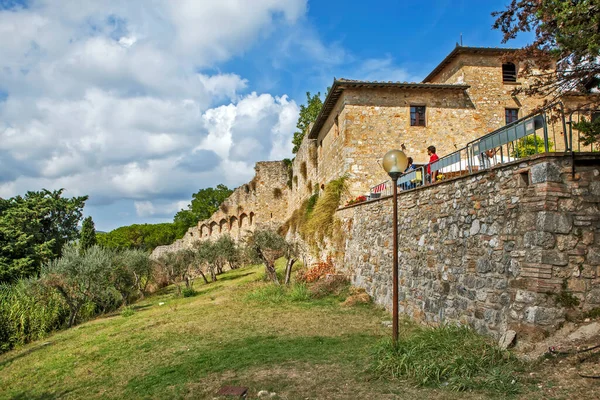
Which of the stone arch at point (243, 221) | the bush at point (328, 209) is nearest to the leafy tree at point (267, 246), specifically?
the bush at point (328, 209)

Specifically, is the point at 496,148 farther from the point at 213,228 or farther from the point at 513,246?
the point at 213,228

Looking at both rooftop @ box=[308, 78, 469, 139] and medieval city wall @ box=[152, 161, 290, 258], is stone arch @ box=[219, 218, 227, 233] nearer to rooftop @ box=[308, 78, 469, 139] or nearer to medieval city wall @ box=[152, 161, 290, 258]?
medieval city wall @ box=[152, 161, 290, 258]

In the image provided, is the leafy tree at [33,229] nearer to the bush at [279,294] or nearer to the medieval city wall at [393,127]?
the bush at [279,294]

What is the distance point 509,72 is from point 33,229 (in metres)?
26.8

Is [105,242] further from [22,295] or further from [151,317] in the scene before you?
[151,317]

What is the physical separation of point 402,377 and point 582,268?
2.96 m

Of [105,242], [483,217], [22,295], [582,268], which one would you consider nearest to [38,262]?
[22,295]

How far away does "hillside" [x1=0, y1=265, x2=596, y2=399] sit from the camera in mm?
5579

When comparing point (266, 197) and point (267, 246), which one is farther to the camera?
point (266, 197)

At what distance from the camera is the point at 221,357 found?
7.19m

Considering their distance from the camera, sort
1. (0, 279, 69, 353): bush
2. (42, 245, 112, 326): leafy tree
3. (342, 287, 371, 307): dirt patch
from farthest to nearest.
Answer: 1. (42, 245, 112, 326): leafy tree
2. (0, 279, 69, 353): bush
3. (342, 287, 371, 307): dirt patch

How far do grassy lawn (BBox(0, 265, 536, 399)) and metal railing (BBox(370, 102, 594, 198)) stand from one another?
140 inches

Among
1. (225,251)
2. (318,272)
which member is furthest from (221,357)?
(225,251)

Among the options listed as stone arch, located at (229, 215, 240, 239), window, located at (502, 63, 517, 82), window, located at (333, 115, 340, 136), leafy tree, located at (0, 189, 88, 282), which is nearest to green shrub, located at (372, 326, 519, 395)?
window, located at (333, 115, 340, 136)
